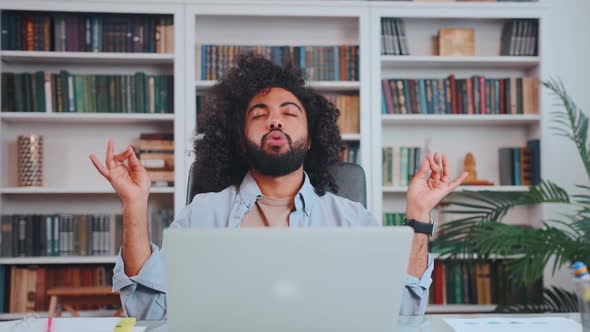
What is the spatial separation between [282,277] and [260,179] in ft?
3.18

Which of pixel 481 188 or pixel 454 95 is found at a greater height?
pixel 454 95

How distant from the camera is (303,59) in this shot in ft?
10.6

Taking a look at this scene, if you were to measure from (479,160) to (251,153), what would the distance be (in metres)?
2.05

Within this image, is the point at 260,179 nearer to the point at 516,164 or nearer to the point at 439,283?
the point at 439,283

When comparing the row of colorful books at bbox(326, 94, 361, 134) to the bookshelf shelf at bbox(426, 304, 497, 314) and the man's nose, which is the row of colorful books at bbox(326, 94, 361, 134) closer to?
the bookshelf shelf at bbox(426, 304, 497, 314)

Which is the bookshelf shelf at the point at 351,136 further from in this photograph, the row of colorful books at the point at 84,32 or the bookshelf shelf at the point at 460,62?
the row of colorful books at the point at 84,32

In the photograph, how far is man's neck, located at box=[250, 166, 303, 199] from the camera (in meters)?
1.80

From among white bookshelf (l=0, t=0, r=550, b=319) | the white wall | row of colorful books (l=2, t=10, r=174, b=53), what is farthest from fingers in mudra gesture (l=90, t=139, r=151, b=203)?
the white wall

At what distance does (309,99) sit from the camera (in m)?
1.99

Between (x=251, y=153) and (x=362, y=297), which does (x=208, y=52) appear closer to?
(x=251, y=153)

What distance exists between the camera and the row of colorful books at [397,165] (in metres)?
3.25

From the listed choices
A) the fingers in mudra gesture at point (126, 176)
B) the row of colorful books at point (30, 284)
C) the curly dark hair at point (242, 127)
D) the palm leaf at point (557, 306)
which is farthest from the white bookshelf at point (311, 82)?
the fingers in mudra gesture at point (126, 176)

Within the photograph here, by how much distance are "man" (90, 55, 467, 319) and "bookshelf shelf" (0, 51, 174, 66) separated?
1218 mm

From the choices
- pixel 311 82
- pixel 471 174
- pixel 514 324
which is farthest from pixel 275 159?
pixel 471 174
